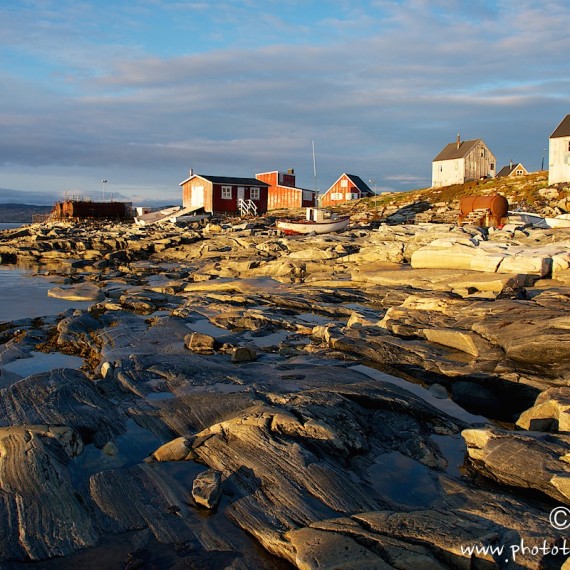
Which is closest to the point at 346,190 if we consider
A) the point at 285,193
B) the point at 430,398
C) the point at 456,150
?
the point at 285,193

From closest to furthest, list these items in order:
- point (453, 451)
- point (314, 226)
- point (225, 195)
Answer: point (453, 451)
point (314, 226)
point (225, 195)

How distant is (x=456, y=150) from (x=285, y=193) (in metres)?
25.4

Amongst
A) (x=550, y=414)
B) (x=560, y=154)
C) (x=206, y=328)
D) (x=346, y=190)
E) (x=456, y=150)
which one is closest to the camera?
(x=550, y=414)

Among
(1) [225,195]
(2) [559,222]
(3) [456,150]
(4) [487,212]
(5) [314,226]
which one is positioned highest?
(3) [456,150]

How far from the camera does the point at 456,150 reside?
73.1m

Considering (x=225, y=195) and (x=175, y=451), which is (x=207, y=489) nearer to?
(x=175, y=451)

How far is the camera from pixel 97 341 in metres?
13.8

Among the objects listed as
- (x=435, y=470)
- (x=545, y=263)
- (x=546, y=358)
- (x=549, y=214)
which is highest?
(x=549, y=214)

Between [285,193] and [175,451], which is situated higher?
[285,193]

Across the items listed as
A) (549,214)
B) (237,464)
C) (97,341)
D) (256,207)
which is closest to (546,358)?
(237,464)

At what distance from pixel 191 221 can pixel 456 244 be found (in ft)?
127

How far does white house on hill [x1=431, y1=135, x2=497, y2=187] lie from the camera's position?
71062 mm

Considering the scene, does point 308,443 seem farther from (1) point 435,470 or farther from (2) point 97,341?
(2) point 97,341

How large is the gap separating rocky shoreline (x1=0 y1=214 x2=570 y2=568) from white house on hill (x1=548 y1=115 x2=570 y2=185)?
4621 centimetres
